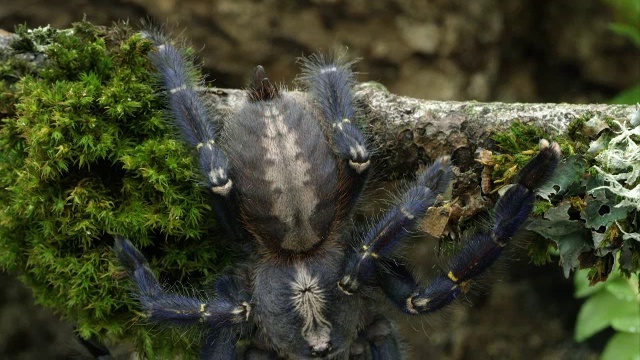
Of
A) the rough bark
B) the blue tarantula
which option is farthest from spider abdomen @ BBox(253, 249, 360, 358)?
the rough bark

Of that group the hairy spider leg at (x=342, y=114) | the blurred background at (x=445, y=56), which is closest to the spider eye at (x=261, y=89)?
the hairy spider leg at (x=342, y=114)

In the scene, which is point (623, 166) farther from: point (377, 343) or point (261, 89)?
point (261, 89)

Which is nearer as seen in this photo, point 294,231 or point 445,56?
point 294,231

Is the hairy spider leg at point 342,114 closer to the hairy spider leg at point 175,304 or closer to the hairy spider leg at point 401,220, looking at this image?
the hairy spider leg at point 401,220

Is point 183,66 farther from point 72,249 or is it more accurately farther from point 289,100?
point 72,249

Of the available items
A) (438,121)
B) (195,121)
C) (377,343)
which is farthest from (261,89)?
(377,343)

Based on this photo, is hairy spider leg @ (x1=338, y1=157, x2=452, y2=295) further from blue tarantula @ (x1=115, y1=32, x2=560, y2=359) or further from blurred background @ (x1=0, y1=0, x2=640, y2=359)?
blurred background @ (x1=0, y1=0, x2=640, y2=359)

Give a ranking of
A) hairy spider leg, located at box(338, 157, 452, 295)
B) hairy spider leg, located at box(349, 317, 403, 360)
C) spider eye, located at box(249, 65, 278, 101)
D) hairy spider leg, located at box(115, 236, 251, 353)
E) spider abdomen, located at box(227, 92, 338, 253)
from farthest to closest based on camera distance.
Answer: hairy spider leg, located at box(349, 317, 403, 360) → spider eye, located at box(249, 65, 278, 101) → spider abdomen, located at box(227, 92, 338, 253) → hairy spider leg, located at box(338, 157, 452, 295) → hairy spider leg, located at box(115, 236, 251, 353)
